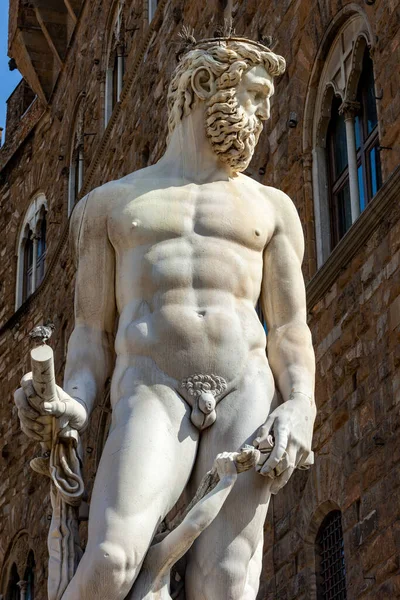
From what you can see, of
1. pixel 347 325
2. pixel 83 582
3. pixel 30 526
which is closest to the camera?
pixel 83 582

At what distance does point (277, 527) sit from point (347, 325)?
1.75 m

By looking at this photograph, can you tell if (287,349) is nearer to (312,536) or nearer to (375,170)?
(312,536)

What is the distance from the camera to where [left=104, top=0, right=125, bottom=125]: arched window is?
21.8 metres

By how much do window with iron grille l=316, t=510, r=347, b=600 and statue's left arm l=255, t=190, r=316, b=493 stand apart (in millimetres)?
5304

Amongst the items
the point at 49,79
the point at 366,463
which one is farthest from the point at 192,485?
the point at 49,79

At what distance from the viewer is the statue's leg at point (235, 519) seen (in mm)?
5113

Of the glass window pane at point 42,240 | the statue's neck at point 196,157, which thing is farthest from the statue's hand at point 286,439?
the glass window pane at point 42,240

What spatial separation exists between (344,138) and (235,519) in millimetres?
7713

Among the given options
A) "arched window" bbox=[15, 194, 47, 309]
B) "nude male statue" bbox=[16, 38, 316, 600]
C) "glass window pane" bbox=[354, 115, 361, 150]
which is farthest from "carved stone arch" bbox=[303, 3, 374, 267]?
"arched window" bbox=[15, 194, 47, 309]

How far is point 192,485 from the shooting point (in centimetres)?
536

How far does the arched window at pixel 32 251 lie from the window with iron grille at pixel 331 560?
13.6 metres

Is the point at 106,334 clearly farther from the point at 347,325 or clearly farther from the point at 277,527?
the point at 277,527

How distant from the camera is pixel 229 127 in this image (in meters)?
5.89

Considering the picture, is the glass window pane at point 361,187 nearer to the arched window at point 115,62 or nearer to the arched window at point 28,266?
the arched window at point 115,62
